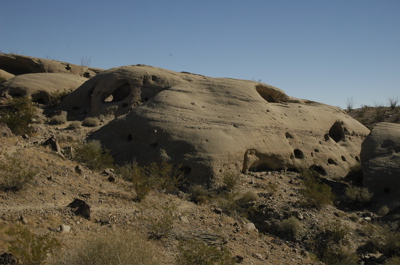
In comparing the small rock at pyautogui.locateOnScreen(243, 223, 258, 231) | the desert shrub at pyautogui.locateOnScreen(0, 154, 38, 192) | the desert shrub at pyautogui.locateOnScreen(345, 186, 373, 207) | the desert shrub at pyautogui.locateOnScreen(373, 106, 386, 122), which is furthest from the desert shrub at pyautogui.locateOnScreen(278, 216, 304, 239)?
the desert shrub at pyautogui.locateOnScreen(373, 106, 386, 122)

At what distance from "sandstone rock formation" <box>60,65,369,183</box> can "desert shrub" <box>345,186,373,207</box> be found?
1977mm

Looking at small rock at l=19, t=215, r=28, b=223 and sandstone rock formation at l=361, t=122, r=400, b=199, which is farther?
sandstone rock formation at l=361, t=122, r=400, b=199

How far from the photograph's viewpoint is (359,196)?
10.4 metres

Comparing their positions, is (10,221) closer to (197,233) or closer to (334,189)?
(197,233)

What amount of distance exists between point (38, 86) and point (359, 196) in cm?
1330

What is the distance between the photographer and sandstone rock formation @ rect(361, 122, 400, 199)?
1073 centimetres

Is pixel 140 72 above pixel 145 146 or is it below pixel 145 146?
above

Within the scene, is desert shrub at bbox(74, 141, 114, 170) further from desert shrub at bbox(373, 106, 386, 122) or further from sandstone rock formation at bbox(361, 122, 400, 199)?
desert shrub at bbox(373, 106, 386, 122)

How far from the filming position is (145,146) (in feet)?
36.9

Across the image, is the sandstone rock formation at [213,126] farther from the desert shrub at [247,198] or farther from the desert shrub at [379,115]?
the desert shrub at [379,115]

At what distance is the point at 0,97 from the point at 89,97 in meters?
3.27

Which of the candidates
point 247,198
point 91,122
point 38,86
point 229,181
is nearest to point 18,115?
point 91,122

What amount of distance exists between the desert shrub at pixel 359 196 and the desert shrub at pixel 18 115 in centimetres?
949

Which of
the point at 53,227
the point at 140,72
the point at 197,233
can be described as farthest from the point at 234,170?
the point at 140,72
